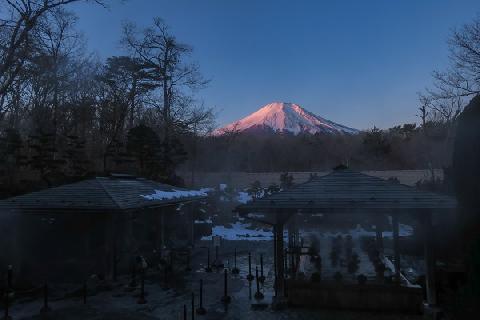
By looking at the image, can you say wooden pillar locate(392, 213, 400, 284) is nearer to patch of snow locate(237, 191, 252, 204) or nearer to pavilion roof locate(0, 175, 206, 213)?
pavilion roof locate(0, 175, 206, 213)

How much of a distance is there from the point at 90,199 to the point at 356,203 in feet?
29.5

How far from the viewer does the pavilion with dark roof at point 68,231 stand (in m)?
13.2

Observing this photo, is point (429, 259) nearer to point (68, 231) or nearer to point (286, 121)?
point (68, 231)

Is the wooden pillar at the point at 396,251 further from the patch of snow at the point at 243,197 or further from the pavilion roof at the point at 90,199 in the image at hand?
the patch of snow at the point at 243,197

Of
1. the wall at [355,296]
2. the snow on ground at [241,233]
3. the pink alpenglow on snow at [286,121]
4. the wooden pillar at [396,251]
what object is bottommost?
the snow on ground at [241,233]

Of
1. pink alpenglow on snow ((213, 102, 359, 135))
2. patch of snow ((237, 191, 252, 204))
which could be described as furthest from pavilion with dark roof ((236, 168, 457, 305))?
pink alpenglow on snow ((213, 102, 359, 135))

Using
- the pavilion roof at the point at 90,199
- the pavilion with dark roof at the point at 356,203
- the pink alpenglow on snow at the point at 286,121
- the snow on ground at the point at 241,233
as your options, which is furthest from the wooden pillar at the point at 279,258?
the pink alpenglow on snow at the point at 286,121

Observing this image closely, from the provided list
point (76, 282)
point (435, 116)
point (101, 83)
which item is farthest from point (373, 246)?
point (435, 116)

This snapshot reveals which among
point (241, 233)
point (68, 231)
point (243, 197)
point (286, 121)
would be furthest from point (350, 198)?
point (286, 121)

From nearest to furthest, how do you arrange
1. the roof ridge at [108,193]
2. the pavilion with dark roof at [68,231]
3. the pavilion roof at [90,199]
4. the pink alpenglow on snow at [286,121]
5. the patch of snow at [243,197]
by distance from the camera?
the roof ridge at [108,193]
the pavilion roof at [90,199]
the pavilion with dark roof at [68,231]
the patch of snow at [243,197]
the pink alpenglow on snow at [286,121]

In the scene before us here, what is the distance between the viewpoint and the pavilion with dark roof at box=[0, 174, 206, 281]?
43.4 ft

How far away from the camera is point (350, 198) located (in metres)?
10.3

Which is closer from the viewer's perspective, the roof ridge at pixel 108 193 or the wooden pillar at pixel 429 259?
the wooden pillar at pixel 429 259

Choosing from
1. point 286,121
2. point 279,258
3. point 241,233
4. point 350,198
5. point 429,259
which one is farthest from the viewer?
point 286,121
